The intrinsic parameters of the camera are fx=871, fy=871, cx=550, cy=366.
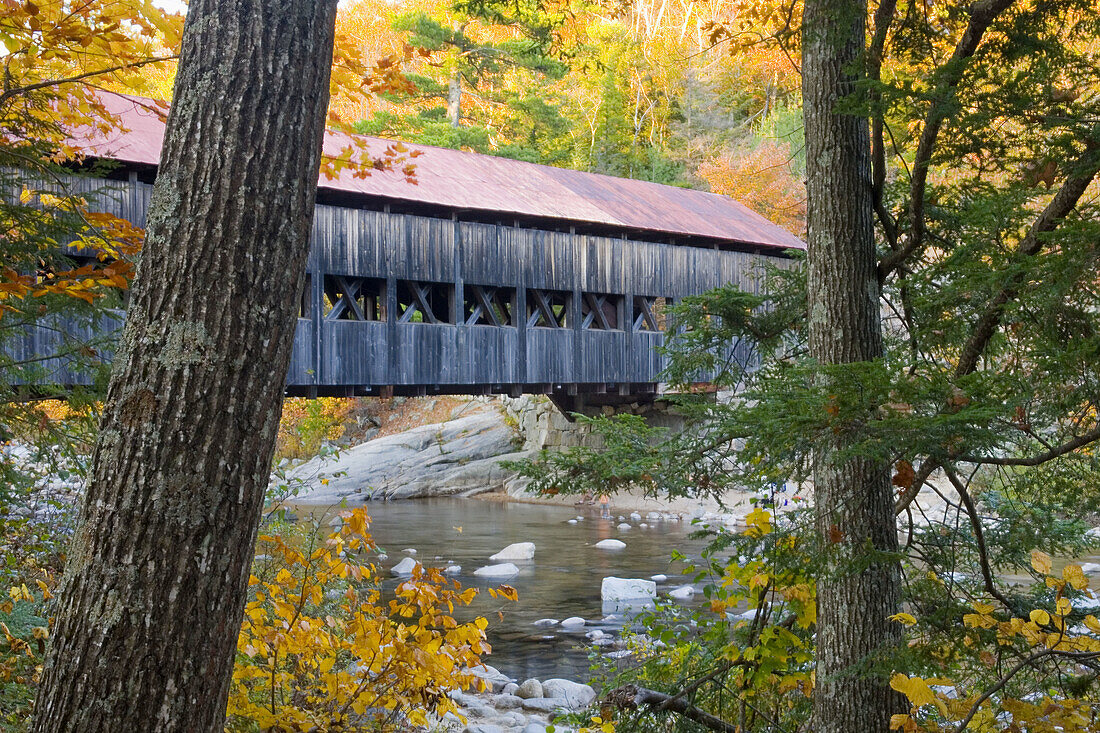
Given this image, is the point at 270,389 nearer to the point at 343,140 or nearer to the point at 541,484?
the point at 541,484

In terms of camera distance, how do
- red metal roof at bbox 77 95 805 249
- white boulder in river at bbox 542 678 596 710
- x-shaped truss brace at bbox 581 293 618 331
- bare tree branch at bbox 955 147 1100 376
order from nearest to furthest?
bare tree branch at bbox 955 147 1100 376
white boulder in river at bbox 542 678 596 710
red metal roof at bbox 77 95 805 249
x-shaped truss brace at bbox 581 293 618 331

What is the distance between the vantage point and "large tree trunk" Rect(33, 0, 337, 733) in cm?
133

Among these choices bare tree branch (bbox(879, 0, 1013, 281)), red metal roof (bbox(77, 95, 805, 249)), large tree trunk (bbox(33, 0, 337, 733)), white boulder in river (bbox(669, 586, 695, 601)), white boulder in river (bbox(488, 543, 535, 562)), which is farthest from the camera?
white boulder in river (bbox(488, 543, 535, 562))

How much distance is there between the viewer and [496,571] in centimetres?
923

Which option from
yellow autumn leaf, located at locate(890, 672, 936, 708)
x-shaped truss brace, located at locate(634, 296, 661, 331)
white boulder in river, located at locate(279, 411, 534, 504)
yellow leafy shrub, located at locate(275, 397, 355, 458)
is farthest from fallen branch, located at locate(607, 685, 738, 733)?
yellow leafy shrub, located at locate(275, 397, 355, 458)

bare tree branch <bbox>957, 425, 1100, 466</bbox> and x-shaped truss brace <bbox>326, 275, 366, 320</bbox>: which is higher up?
x-shaped truss brace <bbox>326, 275, 366, 320</bbox>

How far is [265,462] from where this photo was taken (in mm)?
1481

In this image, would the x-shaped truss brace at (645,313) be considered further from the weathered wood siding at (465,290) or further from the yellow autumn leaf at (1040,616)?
the yellow autumn leaf at (1040,616)

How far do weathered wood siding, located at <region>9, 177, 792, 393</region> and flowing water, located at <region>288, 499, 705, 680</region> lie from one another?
2123 millimetres

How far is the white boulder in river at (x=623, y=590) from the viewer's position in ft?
26.2

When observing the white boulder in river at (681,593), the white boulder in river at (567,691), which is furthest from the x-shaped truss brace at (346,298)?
the white boulder in river at (567,691)

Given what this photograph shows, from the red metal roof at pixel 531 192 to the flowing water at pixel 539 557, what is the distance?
421 cm

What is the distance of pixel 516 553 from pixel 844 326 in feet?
26.6

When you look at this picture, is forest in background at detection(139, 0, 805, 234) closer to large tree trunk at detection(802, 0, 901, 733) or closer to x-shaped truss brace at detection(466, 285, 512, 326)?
x-shaped truss brace at detection(466, 285, 512, 326)
